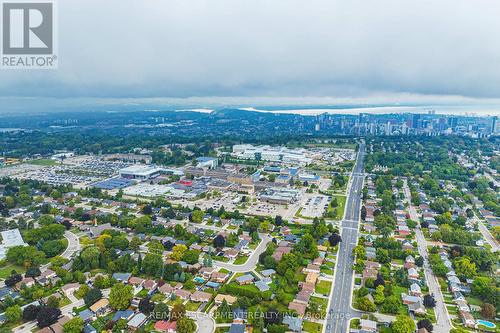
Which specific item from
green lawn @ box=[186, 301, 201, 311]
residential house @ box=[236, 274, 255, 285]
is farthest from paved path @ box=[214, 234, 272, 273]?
green lawn @ box=[186, 301, 201, 311]

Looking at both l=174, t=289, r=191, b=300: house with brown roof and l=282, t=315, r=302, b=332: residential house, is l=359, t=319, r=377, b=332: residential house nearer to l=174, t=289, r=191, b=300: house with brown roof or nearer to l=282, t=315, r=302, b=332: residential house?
l=282, t=315, r=302, b=332: residential house

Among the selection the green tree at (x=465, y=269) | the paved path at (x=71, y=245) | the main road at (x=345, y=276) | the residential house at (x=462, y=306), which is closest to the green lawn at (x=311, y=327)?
the main road at (x=345, y=276)

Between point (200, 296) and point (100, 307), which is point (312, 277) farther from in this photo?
point (100, 307)

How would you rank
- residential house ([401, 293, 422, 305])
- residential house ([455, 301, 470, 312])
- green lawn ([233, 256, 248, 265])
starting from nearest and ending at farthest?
residential house ([455, 301, 470, 312]), residential house ([401, 293, 422, 305]), green lawn ([233, 256, 248, 265])

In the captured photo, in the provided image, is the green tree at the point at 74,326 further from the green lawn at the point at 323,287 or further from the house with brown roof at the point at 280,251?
the green lawn at the point at 323,287

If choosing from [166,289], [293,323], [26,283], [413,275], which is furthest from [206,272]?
[413,275]

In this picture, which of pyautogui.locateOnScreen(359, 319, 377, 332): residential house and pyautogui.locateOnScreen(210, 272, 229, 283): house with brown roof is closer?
pyautogui.locateOnScreen(359, 319, 377, 332): residential house
